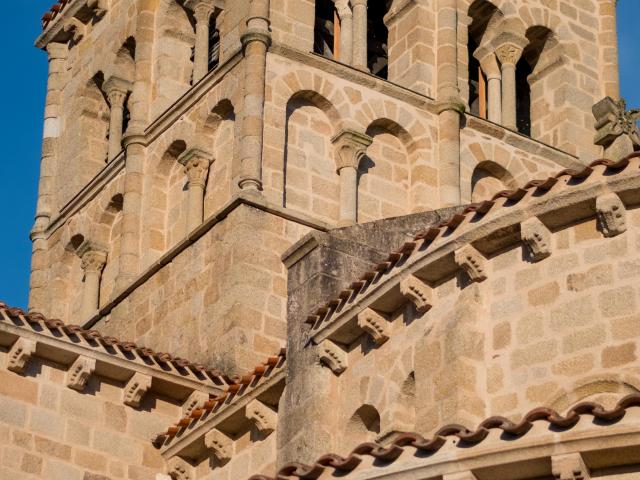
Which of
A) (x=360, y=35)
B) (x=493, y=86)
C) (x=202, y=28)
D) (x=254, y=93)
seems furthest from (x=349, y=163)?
(x=493, y=86)

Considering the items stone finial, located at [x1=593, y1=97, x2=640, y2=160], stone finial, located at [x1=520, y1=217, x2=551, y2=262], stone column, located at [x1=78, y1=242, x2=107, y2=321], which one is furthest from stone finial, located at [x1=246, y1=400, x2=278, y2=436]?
stone column, located at [x1=78, y1=242, x2=107, y2=321]

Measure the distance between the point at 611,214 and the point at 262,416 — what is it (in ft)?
16.8

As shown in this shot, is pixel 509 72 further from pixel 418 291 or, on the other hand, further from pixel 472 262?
pixel 472 262

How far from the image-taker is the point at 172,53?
2966 cm

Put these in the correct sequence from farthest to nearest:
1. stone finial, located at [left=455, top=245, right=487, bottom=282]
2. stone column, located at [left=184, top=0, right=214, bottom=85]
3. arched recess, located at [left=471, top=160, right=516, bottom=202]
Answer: stone column, located at [left=184, top=0, right=214, bottom=85], arched recess, located at [left=471, top=160, right=516, bottom=202], stone finial, located at [left=455, top=245, right=487, bottom=282]

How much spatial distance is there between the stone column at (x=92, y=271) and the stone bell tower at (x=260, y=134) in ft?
0.10

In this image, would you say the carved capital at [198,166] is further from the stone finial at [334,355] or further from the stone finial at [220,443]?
the stone finial at [334,355]

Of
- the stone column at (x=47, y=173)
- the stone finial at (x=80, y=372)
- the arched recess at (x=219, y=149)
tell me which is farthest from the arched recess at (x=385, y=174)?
the stone finial at (x=80, y=372)

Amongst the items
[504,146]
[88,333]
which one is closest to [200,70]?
[504,146]

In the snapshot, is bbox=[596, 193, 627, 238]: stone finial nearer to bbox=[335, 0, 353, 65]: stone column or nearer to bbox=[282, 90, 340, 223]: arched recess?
bbox=[282, 90, 340, 223]: arched recess

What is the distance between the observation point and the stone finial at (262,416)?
20.9 meters

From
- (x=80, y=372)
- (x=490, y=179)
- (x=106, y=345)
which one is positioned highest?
(x=490, y=179)

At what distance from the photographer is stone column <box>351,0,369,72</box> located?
28172mm

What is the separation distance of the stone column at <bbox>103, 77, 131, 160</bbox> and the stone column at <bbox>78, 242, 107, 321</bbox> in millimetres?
1872
